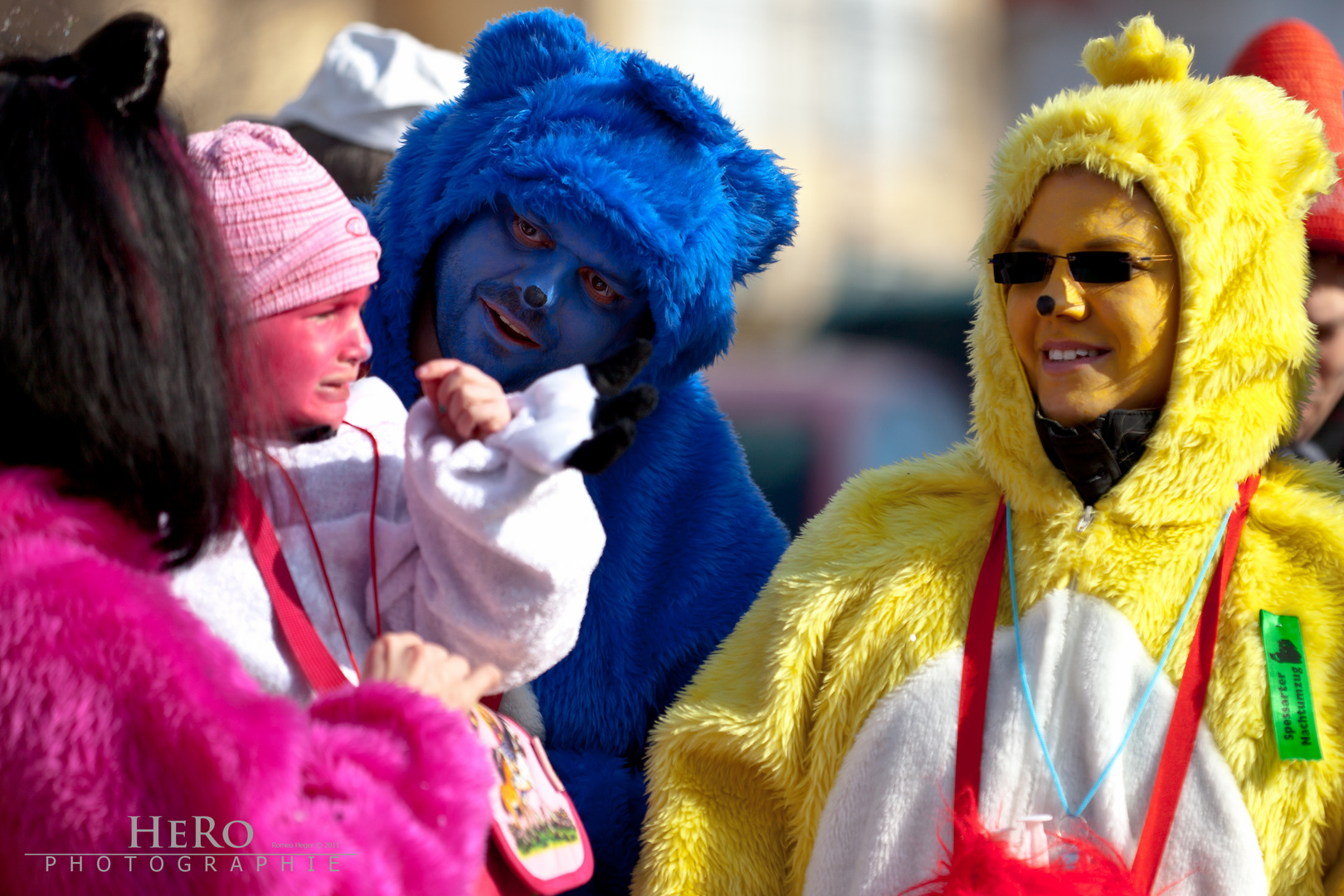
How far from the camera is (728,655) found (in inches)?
87.2

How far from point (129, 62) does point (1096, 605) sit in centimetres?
160

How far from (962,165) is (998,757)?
10675 millimetres

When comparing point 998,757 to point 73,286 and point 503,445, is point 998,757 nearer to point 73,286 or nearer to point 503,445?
point 503,445

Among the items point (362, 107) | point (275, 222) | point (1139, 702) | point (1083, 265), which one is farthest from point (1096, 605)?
point (362, 107)

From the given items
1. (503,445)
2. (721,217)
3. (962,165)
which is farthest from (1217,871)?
(962,165)

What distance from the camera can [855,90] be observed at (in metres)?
11.2

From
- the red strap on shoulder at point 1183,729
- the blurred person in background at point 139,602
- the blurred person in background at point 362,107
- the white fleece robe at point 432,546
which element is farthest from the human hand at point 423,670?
the blurred person in background at point 362,107

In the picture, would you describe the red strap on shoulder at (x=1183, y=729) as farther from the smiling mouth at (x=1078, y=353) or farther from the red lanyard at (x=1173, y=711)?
the smiling mouth at (x=1078, y=353)

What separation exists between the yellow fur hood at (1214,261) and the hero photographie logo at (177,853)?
1374mm

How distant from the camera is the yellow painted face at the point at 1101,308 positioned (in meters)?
2.02

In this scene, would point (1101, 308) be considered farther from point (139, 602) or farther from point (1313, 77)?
point (139, 602)

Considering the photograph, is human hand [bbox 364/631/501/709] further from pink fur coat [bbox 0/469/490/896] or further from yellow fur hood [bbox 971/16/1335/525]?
yellow fur hood [bbox 971/16/1335/525]

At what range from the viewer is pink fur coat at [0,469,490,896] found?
50.4 inches

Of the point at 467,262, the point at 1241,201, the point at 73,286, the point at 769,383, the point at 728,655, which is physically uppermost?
the point at 1241,201
